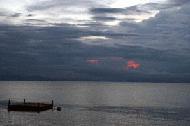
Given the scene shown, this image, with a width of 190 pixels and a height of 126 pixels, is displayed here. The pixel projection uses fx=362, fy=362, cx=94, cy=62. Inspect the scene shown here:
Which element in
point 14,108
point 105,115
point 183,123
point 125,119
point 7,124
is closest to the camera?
point 7,124

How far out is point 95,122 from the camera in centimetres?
10581

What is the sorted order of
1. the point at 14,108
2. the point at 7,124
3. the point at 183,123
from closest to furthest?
the point at 7,124
the point at 183,123
the point at 14,108

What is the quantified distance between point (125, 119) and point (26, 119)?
30249mm

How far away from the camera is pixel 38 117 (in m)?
115

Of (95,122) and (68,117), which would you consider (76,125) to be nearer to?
(95,122)

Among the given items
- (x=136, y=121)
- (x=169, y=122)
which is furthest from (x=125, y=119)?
(x=169, y=122)

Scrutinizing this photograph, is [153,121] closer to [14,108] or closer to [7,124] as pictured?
[7,124]

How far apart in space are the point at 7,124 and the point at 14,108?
108ft

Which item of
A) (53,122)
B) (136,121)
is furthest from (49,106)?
(136,121)

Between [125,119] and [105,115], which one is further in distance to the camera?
[105,115]

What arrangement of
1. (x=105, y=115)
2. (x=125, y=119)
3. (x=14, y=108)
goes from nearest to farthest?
(x=125, y=119) → (x=105, y=115) → (x=14, y=108)

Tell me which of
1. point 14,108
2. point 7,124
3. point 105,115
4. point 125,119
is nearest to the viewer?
point 7,124

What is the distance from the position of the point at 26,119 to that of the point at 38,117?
5.71 meters

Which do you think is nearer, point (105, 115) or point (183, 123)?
point (183, 123)
